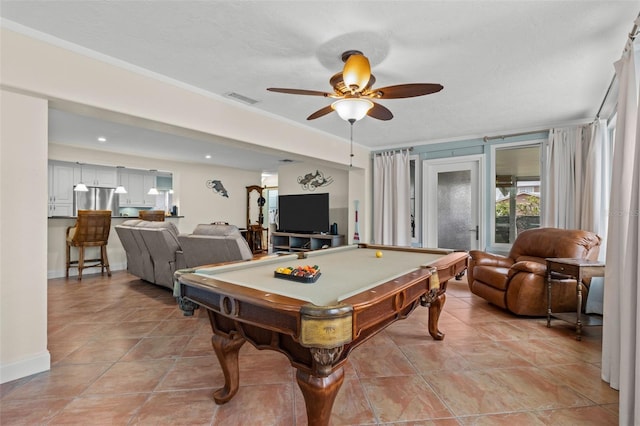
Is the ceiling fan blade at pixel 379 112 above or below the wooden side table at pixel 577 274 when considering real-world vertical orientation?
above

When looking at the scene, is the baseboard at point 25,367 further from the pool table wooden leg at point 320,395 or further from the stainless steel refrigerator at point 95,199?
the stainless steel refrigerator at point 95,199

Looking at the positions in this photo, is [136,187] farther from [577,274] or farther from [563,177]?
[563,177]

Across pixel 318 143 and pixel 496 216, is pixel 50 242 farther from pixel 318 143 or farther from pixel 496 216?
pixel 496 216

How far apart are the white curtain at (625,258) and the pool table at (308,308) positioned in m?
0.93

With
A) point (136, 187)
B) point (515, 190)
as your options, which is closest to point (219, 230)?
point (515, 190)

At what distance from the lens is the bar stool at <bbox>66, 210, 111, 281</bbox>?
462cm

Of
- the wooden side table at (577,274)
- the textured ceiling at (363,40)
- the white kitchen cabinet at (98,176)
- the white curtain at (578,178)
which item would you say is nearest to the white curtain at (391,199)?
the white curtain at (578,178)

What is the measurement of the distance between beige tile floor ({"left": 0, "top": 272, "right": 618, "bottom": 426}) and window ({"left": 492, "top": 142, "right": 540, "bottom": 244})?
1.95 metres

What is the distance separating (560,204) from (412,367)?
3.47m

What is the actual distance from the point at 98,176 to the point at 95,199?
67 centimetres

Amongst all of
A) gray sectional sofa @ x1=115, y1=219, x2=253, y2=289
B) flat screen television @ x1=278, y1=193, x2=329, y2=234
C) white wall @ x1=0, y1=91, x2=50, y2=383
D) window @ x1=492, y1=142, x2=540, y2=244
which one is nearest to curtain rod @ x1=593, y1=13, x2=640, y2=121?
window @ x1=492, y1=142, x2=540, y2=244

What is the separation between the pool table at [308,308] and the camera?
1084 mm

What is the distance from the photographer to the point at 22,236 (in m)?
2.01

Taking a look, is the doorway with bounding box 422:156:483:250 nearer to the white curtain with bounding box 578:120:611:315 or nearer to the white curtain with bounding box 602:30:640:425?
the white curtain with bounding box 578:120:611:315
